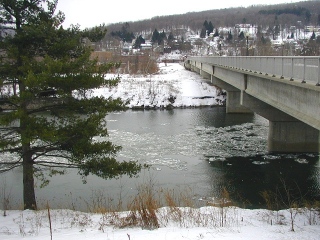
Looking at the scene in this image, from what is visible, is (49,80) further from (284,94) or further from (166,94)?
(166,94)

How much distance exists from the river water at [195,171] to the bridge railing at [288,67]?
575 centimetres

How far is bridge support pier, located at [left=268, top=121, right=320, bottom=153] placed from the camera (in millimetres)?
23625

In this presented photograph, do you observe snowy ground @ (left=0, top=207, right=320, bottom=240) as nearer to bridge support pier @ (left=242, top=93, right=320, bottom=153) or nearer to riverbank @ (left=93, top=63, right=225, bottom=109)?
bridge support pier @ (left=242, top=93, right=320, bottom=153)

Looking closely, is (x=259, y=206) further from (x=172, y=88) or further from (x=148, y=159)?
(x=172, y=88)

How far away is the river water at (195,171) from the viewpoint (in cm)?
1614

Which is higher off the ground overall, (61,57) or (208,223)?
(61,57)

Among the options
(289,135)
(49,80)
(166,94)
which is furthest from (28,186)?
(166,94)

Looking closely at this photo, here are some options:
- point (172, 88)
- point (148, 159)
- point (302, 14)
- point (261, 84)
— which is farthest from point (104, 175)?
point (302, 14)

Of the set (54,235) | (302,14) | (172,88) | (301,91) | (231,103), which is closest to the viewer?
(54,235)

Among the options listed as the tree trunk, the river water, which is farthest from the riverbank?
the tree trunk

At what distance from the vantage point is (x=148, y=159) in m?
22.1

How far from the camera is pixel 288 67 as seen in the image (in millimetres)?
15539

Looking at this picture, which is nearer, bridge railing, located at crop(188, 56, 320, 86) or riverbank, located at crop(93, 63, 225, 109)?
bridge railing, located at crop(188, 56, 320, 86)

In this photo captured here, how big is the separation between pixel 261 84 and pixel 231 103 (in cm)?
2101
